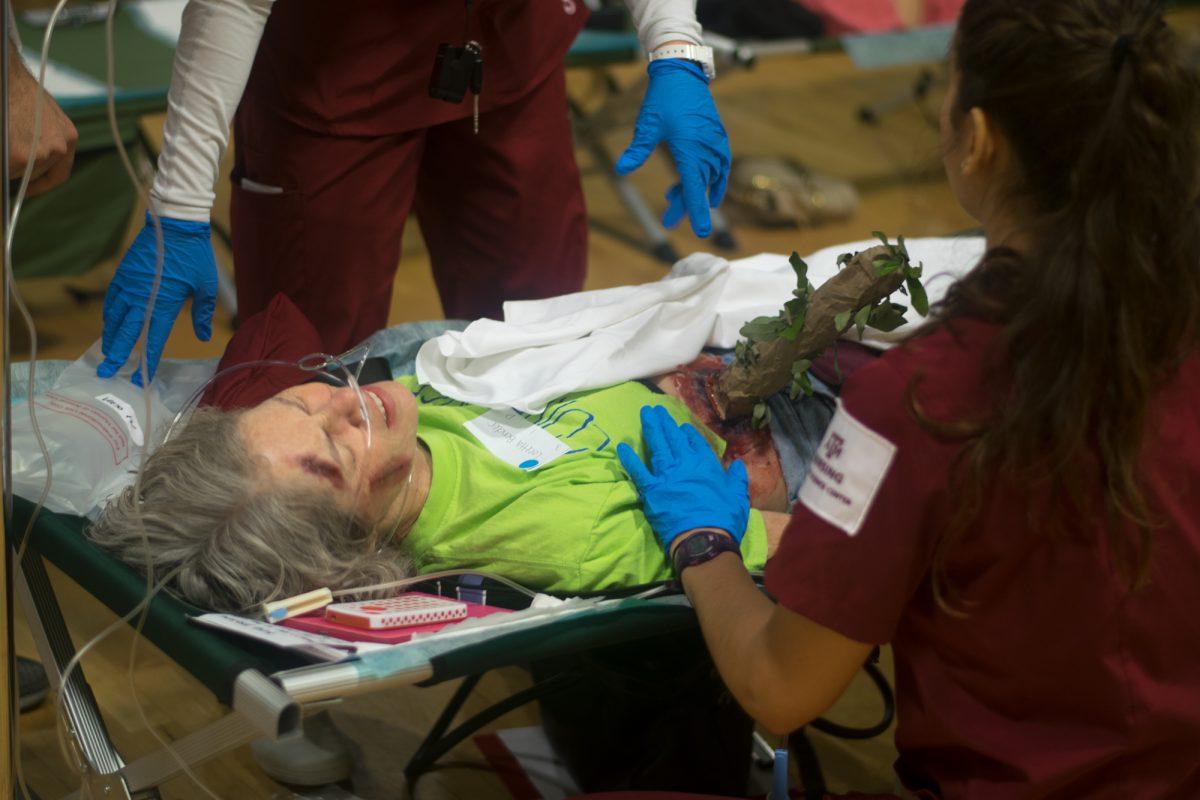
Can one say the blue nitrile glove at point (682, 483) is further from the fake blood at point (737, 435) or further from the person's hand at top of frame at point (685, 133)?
the person's hand at top of frame at point (685, 133)

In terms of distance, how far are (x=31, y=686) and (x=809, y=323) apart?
1467mm

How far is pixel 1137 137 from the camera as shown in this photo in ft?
3.57

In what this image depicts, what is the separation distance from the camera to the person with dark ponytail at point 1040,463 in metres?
1.10

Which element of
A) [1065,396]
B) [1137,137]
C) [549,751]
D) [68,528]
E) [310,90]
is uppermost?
[1137,137]

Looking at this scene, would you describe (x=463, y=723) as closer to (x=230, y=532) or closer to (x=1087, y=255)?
(x=230, y=532)

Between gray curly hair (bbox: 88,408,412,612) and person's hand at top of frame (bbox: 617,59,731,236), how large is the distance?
0.74 metres

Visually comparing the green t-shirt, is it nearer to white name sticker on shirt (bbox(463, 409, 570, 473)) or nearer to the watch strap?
white name sticker on shirt (bbox(463, 409, 570, 473))

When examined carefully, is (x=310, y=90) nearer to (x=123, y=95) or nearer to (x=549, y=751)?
(x=549, y=751)

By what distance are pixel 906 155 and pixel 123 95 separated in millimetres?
2860

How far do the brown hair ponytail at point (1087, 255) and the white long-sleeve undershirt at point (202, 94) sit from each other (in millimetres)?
1032

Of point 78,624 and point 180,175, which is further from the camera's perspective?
point 78,624

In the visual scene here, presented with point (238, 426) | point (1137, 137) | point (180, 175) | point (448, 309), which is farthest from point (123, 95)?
point (1137, 137)

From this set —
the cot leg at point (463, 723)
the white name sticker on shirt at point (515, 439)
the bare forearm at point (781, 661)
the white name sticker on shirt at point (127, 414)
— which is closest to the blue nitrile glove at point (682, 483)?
the white name sticker on shirt at point (515, 439)

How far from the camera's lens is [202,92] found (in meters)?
1.76
